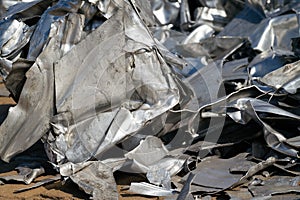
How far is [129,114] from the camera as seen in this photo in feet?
13.0

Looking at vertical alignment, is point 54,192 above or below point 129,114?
below

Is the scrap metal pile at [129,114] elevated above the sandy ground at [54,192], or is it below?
above

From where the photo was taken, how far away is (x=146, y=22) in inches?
178

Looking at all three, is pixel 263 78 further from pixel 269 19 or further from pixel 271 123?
pixel 269 19

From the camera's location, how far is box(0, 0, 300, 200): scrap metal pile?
386cm

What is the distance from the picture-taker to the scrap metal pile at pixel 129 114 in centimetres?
386

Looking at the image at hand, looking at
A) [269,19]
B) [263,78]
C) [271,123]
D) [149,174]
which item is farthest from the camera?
[269,19]

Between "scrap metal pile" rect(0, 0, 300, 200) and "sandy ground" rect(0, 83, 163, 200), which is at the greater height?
"scrap metal pile" rect(0, 0, 300, 200)

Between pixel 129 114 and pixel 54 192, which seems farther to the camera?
pixel 129 114

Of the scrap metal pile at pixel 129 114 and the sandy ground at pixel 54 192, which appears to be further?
the scrap metal pile at pixel 129 114

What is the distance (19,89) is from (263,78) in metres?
1.63

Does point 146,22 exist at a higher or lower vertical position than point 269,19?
higher

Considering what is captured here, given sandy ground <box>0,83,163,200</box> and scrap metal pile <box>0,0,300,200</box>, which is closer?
sandy ground <box>0,83,163,200</box>

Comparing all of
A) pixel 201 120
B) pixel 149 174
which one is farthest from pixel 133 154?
pixel 201 120
